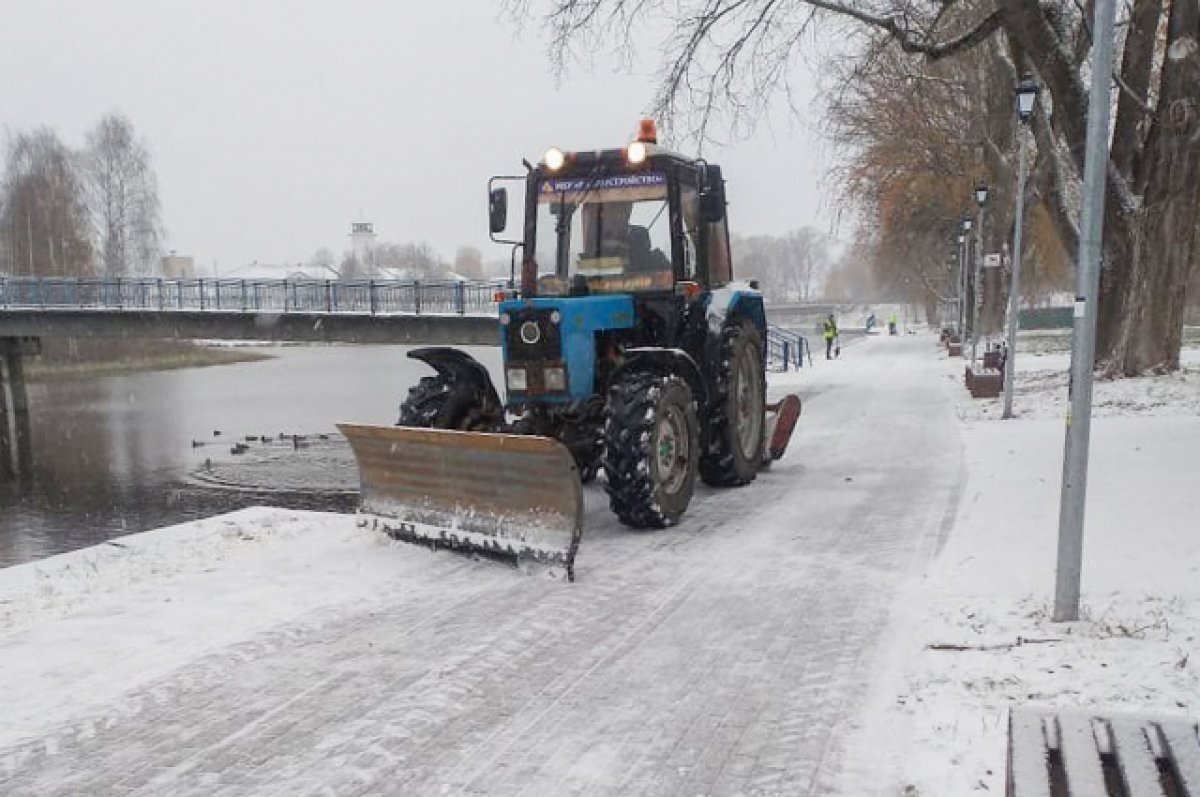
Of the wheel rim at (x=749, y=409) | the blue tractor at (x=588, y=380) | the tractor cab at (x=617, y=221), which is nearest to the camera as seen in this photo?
the blue tractor at (x=588, y=380)

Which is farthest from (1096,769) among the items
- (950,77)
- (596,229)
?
(950,77)

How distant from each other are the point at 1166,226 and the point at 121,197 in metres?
65.1

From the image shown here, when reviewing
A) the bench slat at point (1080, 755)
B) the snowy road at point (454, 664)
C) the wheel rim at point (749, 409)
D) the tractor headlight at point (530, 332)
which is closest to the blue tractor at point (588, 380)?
the tractor headlight at point (530, 332)

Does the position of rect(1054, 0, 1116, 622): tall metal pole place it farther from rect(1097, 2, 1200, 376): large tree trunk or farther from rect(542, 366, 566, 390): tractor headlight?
rect(1097, 2, 1200, 376): large tree trunk

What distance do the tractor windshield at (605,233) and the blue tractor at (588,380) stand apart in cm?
1

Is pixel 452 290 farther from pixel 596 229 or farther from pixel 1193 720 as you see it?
pixel 1193 720

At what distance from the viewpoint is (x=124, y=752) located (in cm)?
388

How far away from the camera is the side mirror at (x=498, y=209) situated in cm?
810

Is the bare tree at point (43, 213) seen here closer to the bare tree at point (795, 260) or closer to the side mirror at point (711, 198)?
the side mirror at point (711, 198)

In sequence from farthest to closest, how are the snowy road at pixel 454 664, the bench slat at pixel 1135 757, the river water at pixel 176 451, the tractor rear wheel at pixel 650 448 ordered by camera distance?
the river water at pixel 176 451 < the tractor rear wheel at pixel 650 448 < the snowy road at pixel 454 664 < the bench slat at pixel 1135 757

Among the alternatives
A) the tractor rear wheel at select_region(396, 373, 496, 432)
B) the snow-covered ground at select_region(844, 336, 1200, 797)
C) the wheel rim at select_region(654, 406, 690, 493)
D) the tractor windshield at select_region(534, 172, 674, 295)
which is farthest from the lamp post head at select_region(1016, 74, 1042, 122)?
the tractor rear wheel at select_region(396, 373, 496, 432)

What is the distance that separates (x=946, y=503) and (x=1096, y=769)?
5037 mm

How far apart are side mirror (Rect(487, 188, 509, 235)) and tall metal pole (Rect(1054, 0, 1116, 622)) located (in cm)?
466

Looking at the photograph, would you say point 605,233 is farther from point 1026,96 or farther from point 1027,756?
point 1026,96
